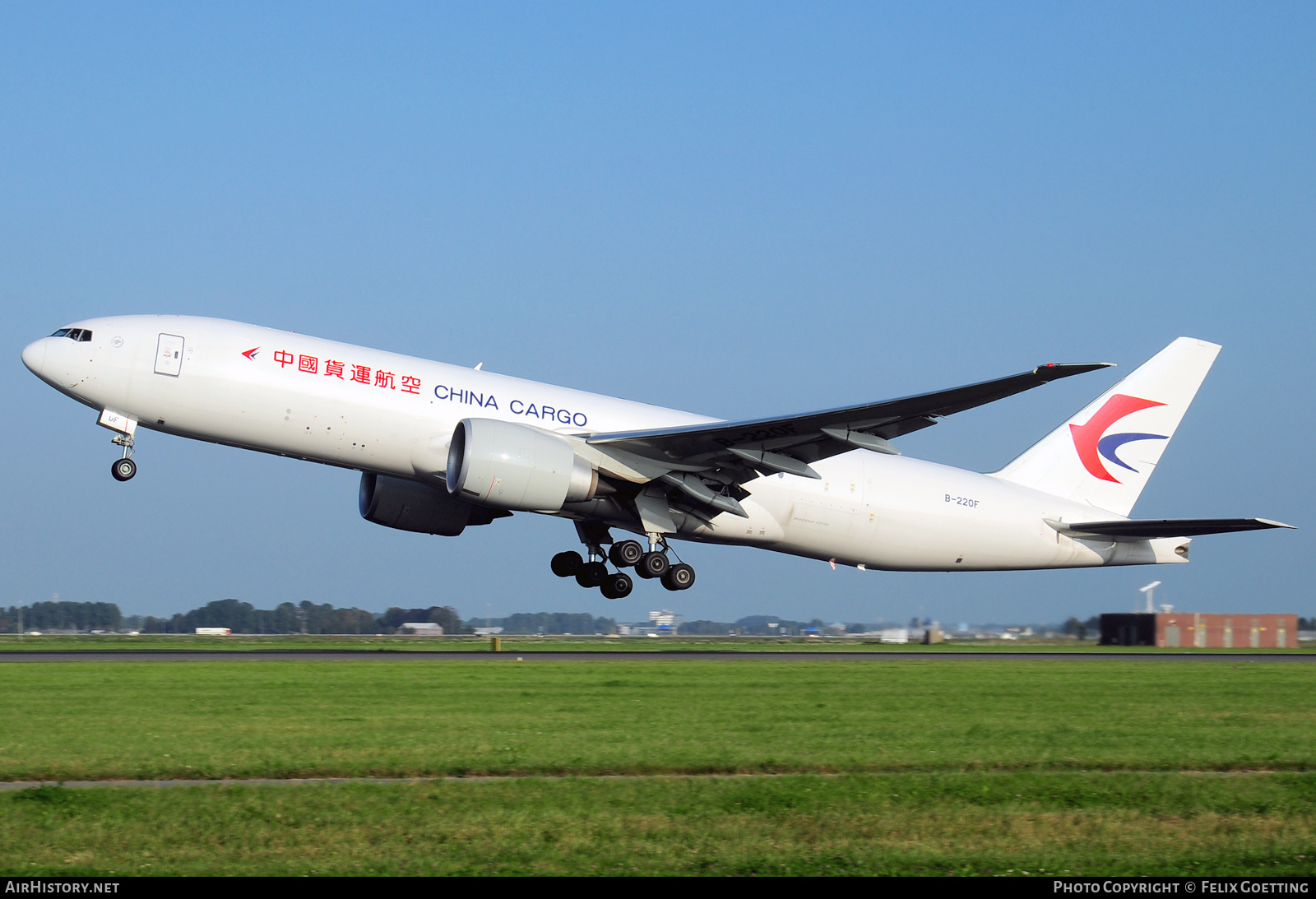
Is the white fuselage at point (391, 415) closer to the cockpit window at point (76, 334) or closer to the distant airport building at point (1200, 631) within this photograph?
the cockpit window at point (76, 334)

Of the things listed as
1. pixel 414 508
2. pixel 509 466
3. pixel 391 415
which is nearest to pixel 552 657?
pixel 509 466

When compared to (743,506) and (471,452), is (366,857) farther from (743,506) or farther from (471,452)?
(743,506)

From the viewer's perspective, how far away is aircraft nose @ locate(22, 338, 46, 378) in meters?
26.3

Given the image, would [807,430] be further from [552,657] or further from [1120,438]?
[1120,438]

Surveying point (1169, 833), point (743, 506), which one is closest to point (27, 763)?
point (1169, 833)

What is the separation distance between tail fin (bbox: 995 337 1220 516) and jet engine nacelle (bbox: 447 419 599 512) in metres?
14.7

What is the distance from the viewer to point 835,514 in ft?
105

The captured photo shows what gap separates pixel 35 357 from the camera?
2634cm

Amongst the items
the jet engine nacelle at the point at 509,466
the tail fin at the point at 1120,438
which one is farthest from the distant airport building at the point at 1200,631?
the jet engine nacelle at the point at 509,466

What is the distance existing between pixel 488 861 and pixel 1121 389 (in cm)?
3176

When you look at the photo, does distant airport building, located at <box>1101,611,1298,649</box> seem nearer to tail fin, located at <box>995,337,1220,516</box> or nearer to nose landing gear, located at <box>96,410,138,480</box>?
tail fin, located at <box>995,337,1220,516</box>

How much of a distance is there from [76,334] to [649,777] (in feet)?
66.2

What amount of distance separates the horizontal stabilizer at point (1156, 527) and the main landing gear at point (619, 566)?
1110 cm

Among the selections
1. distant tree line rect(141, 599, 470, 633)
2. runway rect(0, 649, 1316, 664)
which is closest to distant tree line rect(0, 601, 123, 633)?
distant tree line rect(141, 599, 470, 633)
